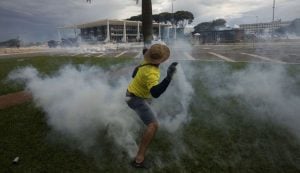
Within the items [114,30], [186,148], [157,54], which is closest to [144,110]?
[157,54]

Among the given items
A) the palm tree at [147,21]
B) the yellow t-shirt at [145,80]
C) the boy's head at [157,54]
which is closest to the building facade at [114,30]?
the palm tree at [147,21]

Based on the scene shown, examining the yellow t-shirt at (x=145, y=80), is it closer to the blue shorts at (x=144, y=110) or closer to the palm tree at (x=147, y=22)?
the blue shorts at (x=144, y=110)

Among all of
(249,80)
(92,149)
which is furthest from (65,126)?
(249,80)

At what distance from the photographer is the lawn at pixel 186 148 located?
3.99 metres

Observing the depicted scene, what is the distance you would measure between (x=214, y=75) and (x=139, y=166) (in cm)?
600

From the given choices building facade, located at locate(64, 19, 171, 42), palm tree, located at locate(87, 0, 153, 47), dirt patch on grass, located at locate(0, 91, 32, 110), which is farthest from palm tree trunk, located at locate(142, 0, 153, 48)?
building facade, located at locate(64, 19, 171, 42)

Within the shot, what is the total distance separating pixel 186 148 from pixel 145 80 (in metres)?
1.47

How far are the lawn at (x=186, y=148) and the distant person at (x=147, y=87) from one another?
481 mm

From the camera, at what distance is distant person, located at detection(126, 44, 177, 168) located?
3502 millimetres

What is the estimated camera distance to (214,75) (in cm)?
927

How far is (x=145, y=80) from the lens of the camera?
3.67 meters

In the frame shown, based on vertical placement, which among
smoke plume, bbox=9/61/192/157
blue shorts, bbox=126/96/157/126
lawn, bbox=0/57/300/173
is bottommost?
lawn, bbox=0/57/300/173

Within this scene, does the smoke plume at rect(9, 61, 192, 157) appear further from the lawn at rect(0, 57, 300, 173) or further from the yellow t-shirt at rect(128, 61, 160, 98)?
the yellow t-shirt at rect(128, 61, 160, 98)

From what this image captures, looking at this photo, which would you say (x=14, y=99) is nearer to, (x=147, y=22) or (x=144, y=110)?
(x=144, y=110)
